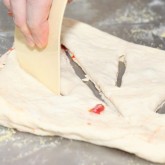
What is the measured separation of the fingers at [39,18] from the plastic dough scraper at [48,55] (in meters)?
0.02

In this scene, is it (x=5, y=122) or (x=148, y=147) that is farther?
(x=5, y=122)

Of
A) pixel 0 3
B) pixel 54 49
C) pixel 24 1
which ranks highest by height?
pixel 24 1

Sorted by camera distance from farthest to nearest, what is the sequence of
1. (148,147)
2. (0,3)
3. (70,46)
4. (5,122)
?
(0,3) < (70,46) < (5,122) < (148,147)

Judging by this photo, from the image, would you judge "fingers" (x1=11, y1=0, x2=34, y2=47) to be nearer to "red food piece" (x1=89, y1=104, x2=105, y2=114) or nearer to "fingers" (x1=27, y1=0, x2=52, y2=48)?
"fingers" (x1=27, y1=0, x2=52, y2=48)

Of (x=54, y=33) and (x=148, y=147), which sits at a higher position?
(x=54, y=33)

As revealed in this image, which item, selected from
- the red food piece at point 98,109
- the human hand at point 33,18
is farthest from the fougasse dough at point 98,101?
the human hand at point 33,18

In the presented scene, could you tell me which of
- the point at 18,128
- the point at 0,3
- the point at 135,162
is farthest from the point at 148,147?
the point at 0,3

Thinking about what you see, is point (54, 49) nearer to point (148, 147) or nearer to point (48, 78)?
point (48, 78)

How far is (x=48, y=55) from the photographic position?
107 centimetres

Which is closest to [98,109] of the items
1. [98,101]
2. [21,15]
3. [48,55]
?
[98,101]

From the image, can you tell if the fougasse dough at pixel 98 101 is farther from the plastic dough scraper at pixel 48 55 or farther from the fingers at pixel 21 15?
the fingers at pixel 21 15

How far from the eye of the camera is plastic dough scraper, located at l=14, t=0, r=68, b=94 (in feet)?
3.31

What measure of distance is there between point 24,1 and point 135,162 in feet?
1.53

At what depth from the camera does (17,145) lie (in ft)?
3.28
